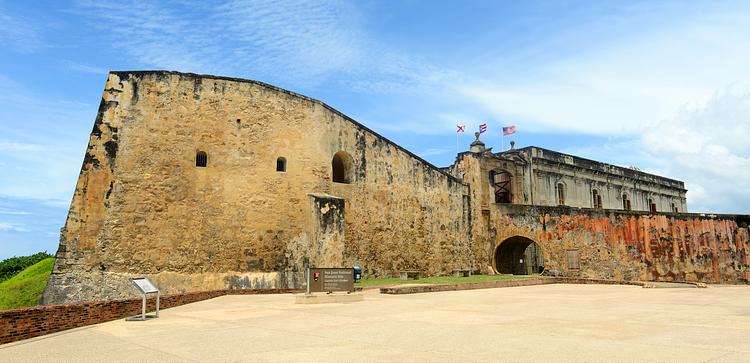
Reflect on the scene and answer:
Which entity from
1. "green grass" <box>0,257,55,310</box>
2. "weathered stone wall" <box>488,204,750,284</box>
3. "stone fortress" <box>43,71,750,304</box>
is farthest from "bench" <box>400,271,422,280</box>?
"green grass" <box>0,257,55,310</box>

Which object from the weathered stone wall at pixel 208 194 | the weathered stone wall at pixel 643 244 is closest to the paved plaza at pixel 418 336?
the weathered stone wall at pixel 208 194

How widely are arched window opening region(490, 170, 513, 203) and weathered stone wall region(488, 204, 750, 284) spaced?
595 cm

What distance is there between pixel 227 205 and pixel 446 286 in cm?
673

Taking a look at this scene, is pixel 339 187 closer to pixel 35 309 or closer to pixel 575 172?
pixel 35 309

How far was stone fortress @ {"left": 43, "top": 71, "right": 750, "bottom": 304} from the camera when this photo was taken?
14.0 m

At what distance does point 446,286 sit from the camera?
14281mm

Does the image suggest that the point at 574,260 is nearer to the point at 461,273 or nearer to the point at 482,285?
the point at 461,273

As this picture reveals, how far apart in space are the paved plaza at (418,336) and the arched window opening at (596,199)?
24.4m

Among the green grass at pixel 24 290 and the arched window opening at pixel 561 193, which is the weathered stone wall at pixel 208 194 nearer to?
the green grass at pixel 24 290

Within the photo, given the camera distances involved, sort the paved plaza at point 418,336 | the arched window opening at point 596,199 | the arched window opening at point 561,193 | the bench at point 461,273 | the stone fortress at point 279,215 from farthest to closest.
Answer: the arched window opening at point 596,199, the arched window opening at point 561,193, the bench at point 461,273, the stone fortress at point 279,215, the paved plaza at point 418,336

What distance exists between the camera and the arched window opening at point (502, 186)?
2803cm

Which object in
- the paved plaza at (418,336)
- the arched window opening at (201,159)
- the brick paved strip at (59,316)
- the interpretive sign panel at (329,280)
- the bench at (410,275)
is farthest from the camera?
the bench at (410,275)

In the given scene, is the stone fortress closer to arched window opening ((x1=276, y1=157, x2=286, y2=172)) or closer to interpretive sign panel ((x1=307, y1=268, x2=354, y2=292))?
arched window opening ((x1=276, y1=157, x2=286, y2=172))

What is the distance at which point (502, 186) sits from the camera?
2841cm
